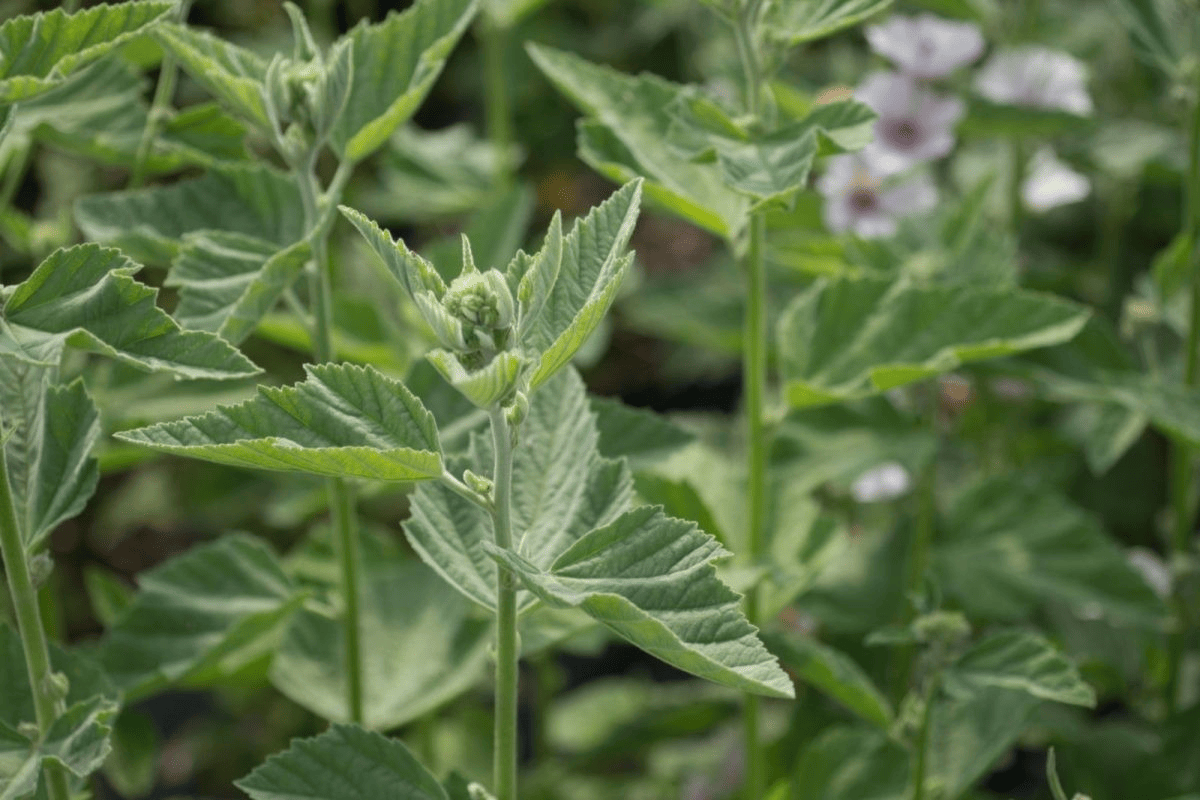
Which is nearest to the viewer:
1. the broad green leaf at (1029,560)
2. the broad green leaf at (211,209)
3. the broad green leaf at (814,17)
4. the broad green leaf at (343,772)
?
the broad green leaf at (343,772)

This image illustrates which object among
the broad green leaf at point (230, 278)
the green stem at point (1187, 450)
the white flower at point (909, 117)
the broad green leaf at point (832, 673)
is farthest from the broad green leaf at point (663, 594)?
the white flower at point (909, 117)

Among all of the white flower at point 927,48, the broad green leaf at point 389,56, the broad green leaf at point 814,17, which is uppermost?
the broad green leaf at point 814,17

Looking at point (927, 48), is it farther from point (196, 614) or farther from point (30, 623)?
point (30, 623)

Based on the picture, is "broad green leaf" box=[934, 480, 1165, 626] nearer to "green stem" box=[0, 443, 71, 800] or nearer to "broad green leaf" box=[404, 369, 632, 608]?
"broad green leaf" box=[404, 369, 632, 608]

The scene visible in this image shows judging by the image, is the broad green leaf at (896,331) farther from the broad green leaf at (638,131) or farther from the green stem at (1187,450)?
the green stem at (1187,450)

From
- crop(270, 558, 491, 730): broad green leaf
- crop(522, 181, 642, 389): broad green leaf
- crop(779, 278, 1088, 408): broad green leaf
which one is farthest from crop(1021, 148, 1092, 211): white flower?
crop(522, 181, 642, 389): broad green leaf
